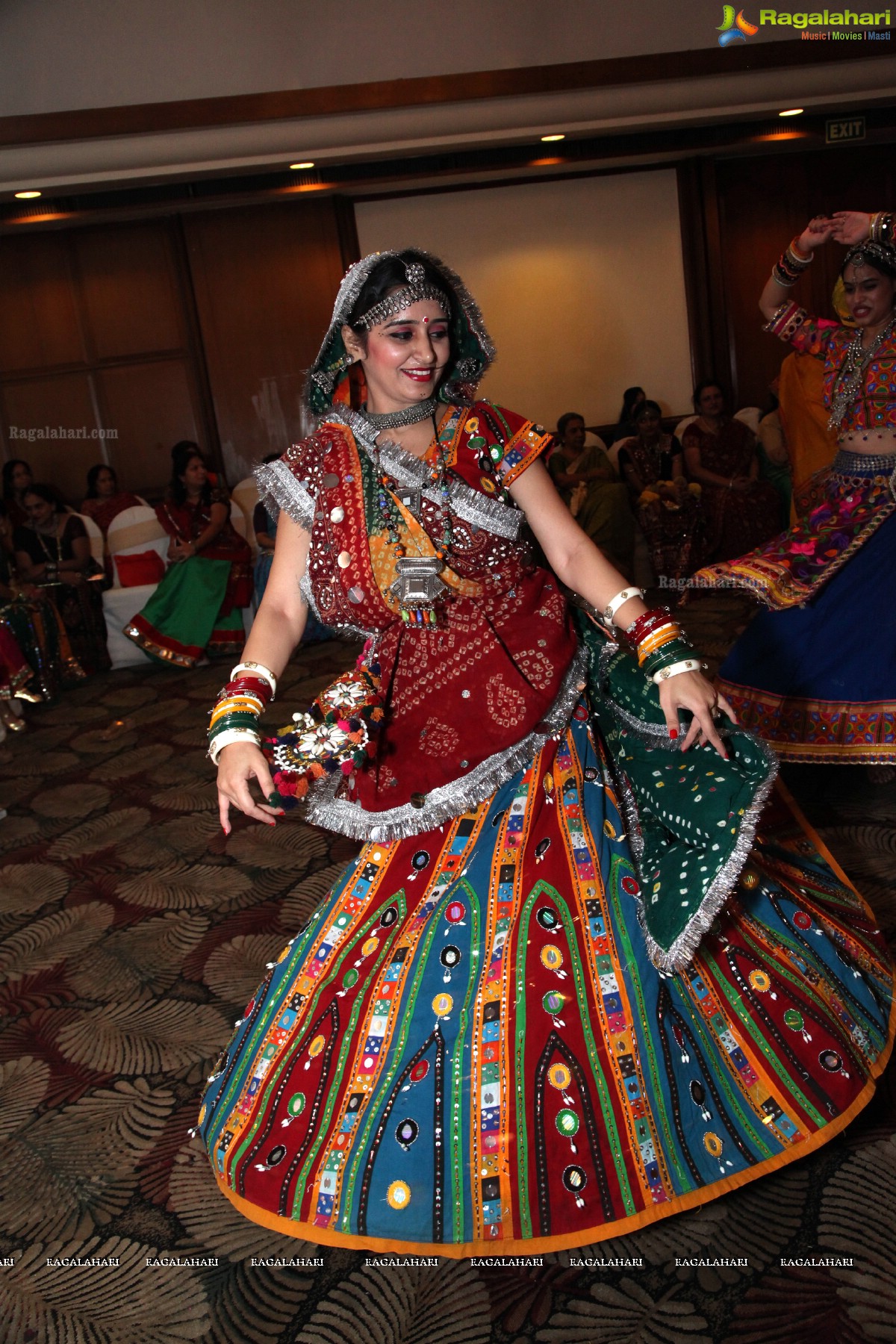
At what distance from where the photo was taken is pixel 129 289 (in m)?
7.55

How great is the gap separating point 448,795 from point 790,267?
7.02 feet

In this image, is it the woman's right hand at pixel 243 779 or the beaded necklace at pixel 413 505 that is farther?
the beaded necklace at pixel 413 505

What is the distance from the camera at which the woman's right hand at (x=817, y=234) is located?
2.76 meters

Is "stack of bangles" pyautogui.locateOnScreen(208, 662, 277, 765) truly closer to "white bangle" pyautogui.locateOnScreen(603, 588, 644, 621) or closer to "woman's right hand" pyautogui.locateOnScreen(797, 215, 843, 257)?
"white bangle" pyautogui.locateOnScreen(603, 588, 644, 621)

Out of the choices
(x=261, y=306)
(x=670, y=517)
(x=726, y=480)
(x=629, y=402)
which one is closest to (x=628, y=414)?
(x=629, y=402)

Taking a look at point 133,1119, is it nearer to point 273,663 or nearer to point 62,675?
point 273,663

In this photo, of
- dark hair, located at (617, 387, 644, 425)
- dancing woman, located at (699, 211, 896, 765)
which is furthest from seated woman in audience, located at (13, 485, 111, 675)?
dancing woman, located at (699, 211, 896, 765)

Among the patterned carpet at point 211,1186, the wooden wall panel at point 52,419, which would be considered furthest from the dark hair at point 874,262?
the wooden wall panel at point 52,419

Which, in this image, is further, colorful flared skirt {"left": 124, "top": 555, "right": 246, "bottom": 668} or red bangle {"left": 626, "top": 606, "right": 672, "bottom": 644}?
colorful flared skirt {"left": 124, "top": 555, "right": 246, "bottom": 668}

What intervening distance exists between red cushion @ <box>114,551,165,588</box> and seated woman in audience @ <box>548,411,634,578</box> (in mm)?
2543

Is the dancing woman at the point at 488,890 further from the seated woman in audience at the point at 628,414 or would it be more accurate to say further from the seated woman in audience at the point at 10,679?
the seated woman in audience at the point at 628,414

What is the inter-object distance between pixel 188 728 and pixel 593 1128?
3.44 metres

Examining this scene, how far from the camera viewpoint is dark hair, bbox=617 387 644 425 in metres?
7.29

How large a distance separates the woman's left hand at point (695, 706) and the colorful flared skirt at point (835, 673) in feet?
4.74
